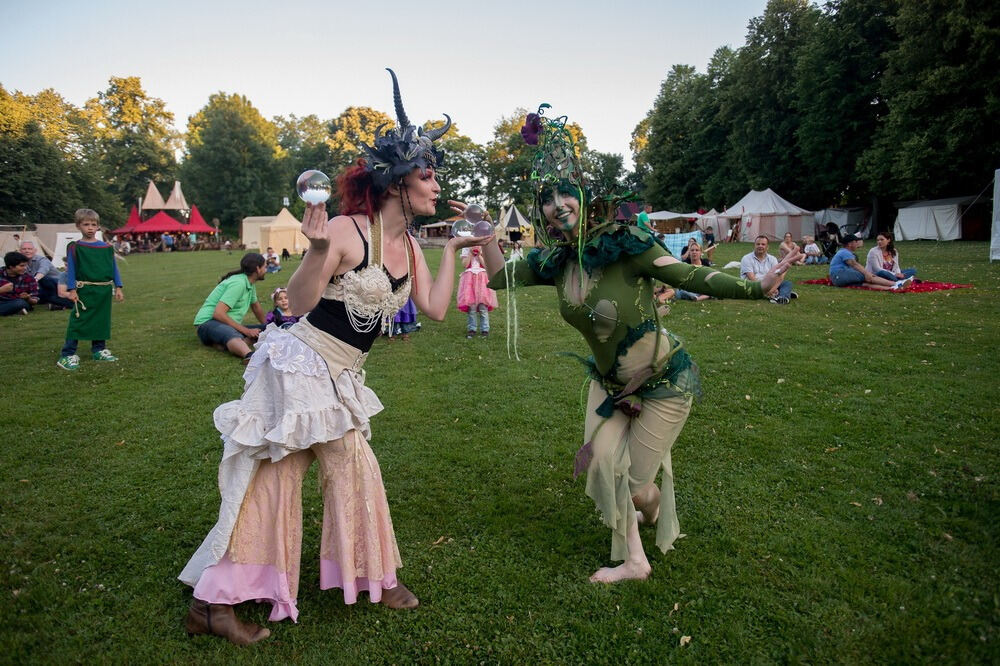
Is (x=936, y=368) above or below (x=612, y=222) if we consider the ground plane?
below

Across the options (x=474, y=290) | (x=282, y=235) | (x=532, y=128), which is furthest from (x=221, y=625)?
(x=282, y=235)

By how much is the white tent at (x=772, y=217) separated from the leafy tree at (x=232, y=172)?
47064mm

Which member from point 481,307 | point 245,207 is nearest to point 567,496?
point 481,307

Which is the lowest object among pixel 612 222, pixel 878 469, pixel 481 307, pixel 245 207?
pixel 878 469

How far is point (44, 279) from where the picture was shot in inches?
593

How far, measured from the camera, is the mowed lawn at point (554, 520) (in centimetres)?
307

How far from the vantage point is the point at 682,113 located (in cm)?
5244

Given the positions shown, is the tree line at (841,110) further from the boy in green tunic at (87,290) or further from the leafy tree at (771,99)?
the boy in green tunic at (87,290)

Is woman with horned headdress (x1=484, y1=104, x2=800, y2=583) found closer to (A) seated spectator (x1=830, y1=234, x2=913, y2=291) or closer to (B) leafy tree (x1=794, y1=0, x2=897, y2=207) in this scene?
(A) seated spectator (x1=830, y1=234, x2=913, y2=291)

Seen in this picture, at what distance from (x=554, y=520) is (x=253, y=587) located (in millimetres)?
2040

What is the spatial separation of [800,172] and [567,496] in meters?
44.9

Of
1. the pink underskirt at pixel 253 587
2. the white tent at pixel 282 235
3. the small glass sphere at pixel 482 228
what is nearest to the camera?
the pink underskirt at pixel 253 587

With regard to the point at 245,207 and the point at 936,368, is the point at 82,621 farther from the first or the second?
the point at 245,207

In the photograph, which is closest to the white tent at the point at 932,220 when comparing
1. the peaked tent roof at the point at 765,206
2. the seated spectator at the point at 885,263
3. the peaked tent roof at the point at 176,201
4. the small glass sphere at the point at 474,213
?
the peaked tent roof at the point at 765,206
